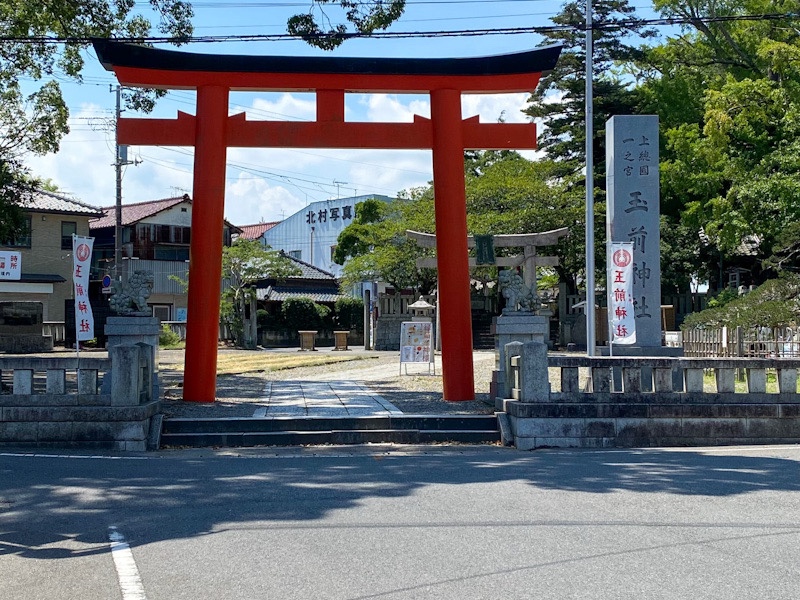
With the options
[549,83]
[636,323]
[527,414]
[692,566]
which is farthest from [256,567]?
[549,83]

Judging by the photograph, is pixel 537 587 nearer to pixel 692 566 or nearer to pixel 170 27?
pixel 692 566

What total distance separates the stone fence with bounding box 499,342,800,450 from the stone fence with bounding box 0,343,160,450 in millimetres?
5070

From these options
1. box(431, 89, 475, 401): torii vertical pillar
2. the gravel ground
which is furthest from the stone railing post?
box(431, 89, 475, 401): torii vertical pillar

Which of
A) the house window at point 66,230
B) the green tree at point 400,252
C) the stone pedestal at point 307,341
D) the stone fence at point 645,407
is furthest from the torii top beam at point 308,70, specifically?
the house window at point 66,230

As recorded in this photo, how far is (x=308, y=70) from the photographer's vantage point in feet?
49.4

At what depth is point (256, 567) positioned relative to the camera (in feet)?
18.0

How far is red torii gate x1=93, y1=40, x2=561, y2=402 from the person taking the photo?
14922mm

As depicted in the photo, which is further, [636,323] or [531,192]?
[531,192]

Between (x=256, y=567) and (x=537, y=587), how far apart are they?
5.87 feet

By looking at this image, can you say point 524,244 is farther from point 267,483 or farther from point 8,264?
point 267,483

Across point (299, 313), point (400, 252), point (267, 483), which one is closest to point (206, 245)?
point (267, 483)

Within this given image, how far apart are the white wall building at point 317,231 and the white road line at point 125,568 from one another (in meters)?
52.8

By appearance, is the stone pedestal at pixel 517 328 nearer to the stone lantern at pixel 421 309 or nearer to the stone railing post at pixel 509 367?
the stone railing post at pixel 509 367

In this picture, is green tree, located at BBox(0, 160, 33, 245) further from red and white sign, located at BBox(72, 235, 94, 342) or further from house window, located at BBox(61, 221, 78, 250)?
house window, located at BBox(61, 221, 78, 250)
